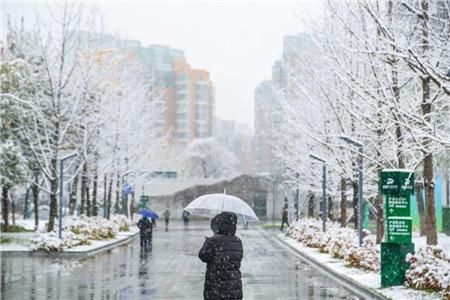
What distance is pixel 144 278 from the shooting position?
1983cm

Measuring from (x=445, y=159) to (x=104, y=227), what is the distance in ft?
56.2

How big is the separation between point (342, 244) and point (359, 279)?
763 cm

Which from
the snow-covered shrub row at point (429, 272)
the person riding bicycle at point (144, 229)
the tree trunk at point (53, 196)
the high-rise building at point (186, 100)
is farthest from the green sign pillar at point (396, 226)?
the high-rise building at point (186, 100)

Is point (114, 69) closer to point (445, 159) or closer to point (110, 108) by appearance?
point (110, 108)

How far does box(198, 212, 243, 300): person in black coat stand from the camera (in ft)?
30.9

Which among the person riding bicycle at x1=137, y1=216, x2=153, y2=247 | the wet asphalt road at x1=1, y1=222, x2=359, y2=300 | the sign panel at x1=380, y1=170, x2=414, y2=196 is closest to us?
the wet asphalt road at x1=1, y1=222, x2=359, y2=300

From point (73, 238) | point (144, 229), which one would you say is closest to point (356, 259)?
point (73, 238)

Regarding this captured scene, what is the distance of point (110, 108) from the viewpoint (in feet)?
142

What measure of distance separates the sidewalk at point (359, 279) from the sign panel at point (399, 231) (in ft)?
3.34

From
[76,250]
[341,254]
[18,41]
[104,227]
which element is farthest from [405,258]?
[18,41]

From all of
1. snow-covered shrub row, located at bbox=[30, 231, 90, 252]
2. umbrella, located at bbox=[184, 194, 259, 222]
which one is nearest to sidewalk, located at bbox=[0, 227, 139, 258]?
snow-covered shrub row, located at bbox=[30, 231, 90, 252]

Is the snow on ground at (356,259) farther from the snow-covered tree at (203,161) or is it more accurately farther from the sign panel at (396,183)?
the snow-covered tree at (203,161)

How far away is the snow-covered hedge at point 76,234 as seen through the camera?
2859cm

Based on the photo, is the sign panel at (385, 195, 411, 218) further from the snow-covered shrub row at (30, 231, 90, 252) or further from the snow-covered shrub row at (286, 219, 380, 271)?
the snow-covered shrub row at (30, 231, 90, 252)
